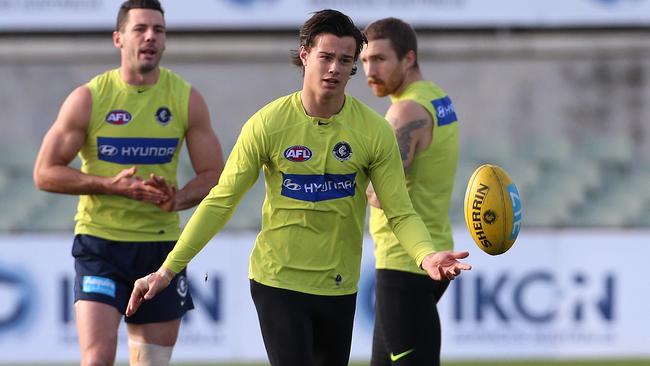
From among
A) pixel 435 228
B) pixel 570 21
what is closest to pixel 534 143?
pixel 570 21

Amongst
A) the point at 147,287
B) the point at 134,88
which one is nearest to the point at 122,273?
the point at 134,88

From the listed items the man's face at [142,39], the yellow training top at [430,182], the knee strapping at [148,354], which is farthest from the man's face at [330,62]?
→ the knee strapping at [148,354]

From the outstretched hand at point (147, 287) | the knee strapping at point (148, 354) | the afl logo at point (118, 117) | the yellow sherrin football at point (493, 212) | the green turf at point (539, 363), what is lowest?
the green turf at point (539, 363)

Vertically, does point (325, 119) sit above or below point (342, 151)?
above

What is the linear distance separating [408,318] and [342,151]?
4.18 feet

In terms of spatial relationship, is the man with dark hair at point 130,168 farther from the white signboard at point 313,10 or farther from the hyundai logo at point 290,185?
the white signboard at point 313,10

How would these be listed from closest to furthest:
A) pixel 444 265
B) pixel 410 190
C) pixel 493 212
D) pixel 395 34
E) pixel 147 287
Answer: pixel 444 265 < pixel 147 287 < pixel 493 212 < pixel 410 190 < pixel 395 34

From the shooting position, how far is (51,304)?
1112 cm

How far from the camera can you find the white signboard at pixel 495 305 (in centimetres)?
1120

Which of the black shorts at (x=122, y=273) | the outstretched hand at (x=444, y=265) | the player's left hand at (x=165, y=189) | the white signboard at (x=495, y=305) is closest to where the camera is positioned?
the outstretched hand at (x=444, y=265)

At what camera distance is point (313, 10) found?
11.5 m

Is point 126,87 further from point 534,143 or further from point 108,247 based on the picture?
point 534,143

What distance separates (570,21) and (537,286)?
241 centimetres

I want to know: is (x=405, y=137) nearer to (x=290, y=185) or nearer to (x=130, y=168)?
(x=290, y=185)
